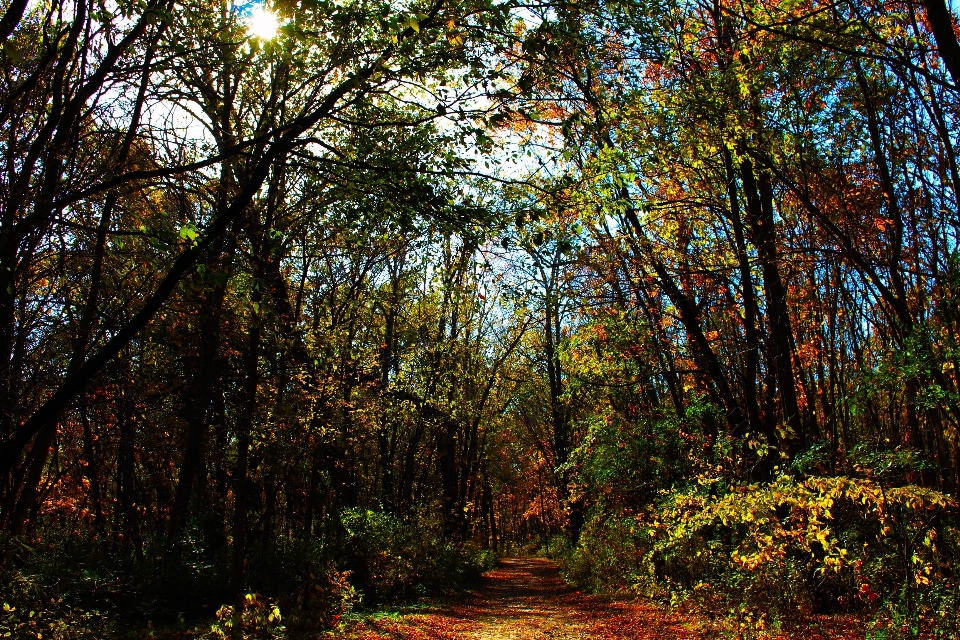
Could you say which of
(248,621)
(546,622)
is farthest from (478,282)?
(546,622)

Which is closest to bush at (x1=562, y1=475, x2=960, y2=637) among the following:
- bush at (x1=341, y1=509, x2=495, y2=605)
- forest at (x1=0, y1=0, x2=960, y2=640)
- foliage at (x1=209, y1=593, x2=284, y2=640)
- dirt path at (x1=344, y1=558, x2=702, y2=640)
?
forest at (x1=0, y1=0, x2=960, y2=640)

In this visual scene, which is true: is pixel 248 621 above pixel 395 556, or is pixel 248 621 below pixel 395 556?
above

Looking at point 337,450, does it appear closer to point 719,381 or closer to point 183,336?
point 183,336

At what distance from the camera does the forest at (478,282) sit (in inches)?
213

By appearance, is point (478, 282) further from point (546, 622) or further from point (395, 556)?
point (395, 556)

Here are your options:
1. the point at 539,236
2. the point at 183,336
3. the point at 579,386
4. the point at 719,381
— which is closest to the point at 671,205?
the point at 719,381

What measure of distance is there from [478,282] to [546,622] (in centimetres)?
791

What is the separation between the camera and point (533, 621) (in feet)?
40.8

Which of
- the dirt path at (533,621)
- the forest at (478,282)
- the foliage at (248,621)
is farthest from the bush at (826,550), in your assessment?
the foliage at (248,621)

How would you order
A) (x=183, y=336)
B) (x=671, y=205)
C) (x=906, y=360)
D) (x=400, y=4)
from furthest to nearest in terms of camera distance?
(x=183, y=336), (x=671, y=205), (x=906, y=360), (x=400, y=4)

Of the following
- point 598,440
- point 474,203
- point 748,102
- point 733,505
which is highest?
point 748,102

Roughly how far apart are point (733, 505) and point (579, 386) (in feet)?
17.1

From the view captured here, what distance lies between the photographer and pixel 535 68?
550cm

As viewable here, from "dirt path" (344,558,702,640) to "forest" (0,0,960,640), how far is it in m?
0.70
